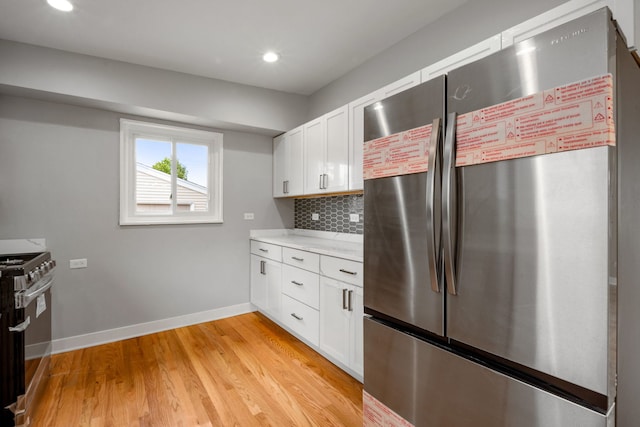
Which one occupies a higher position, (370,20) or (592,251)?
(370,20)

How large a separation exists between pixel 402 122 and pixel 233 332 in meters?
2.85

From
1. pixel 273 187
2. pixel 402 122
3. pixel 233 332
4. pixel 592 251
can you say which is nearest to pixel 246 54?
pixel 273 187

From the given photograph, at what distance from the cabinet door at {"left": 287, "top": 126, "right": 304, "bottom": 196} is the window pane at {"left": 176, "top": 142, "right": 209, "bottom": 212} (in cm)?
100

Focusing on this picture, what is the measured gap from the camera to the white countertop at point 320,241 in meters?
2.58

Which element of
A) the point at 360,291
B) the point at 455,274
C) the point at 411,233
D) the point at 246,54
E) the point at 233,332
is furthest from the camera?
the point at 233,332

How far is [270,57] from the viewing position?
303 cm

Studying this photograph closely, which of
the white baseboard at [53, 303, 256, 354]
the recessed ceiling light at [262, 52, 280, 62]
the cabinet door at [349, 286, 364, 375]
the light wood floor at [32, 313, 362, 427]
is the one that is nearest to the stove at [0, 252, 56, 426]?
the light wood floor at [32, 313, 362, 427]

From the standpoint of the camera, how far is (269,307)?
356cm

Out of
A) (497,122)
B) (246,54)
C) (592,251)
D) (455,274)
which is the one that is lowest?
(455,274)

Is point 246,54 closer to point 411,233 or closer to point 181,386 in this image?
point 411,233

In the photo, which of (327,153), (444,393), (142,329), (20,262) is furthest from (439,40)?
(142,329)

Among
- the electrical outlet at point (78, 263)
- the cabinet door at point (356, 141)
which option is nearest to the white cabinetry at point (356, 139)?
the cabinet door at point (356, 141)

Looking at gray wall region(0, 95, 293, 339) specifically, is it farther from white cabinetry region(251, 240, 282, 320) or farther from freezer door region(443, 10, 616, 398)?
freezer door region(443, 10, 616, 398)

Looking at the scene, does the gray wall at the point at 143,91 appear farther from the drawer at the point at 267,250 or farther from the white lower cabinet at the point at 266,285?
the white lower cabinet at the point at 266,285
